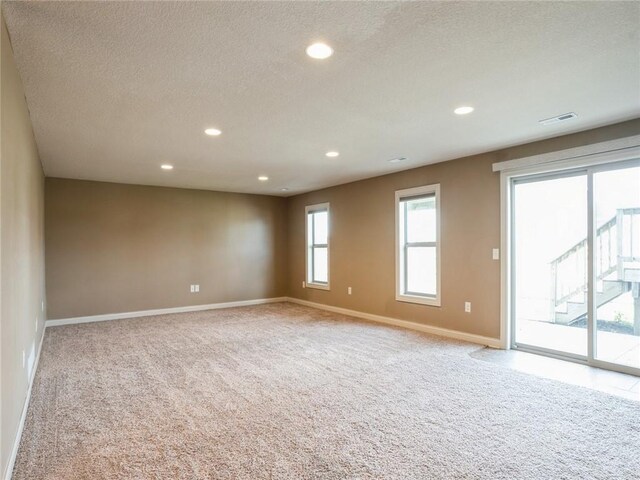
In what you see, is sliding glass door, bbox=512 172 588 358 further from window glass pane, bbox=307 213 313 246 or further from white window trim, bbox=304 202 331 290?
window glass pane, bbox=307 213 313 246

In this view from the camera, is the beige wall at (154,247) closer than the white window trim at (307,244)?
Yes

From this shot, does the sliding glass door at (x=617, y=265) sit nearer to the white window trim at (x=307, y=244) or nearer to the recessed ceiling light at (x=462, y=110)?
the recessed ceiling light at (x=462, y=110)

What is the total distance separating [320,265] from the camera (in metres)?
7.55

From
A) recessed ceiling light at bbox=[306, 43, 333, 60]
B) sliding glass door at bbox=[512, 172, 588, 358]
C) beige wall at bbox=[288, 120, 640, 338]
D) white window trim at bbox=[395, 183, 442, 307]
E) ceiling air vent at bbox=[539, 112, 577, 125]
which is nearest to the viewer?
recessed ceiling light at bbox=[306, 43, 333, 60]

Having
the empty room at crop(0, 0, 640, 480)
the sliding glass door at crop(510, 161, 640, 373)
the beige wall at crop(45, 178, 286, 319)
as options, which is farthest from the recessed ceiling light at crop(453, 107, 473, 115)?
the beige wall at crop(45, 178, 286, 319)

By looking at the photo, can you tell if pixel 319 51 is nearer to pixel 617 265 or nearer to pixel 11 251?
pixel 11 251

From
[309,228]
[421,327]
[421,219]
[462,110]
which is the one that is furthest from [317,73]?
[309,228]

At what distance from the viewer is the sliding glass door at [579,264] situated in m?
3.54

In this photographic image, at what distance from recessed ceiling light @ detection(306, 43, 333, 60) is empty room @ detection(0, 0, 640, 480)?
0.01 m

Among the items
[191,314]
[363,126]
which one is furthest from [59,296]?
[363,126]

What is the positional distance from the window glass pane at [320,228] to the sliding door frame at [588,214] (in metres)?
3.59

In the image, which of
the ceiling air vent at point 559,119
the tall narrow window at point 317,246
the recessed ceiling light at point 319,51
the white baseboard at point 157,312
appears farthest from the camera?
the tall narrow window at point 317,246

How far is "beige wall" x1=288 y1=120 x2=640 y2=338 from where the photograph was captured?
4453 millimetres

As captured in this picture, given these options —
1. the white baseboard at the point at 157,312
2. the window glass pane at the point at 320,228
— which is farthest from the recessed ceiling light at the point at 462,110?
the white baseboard at the point at 157,312
